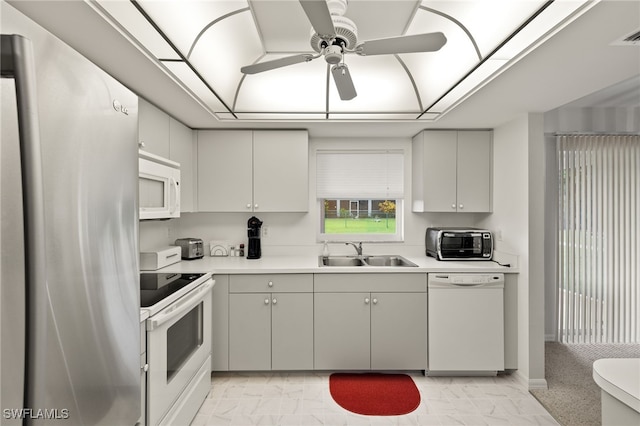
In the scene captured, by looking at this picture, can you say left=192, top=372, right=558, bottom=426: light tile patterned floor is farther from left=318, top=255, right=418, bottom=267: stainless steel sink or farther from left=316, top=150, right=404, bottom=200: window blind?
left=316, top=150, right=404, bottom=200: window blind

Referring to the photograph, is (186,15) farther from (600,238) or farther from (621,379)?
(600,238)

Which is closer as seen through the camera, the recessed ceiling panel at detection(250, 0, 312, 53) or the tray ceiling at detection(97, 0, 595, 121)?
the tray ceiling at detection(97, 0, 595, 121)


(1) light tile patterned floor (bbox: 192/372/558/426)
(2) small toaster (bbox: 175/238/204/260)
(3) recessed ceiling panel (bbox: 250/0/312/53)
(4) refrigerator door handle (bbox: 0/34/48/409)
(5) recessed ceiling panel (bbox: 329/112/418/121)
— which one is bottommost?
(1) light tile patterned floor (bbox: 192/372/558/426)

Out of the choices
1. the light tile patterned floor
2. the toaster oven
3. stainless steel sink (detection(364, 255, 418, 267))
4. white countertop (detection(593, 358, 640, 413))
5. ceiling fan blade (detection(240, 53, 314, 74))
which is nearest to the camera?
white countertop (detection(593, 358, 640, 413))

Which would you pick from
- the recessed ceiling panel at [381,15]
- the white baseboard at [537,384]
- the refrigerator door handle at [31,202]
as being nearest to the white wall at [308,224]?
the white baseboard at [537,384]

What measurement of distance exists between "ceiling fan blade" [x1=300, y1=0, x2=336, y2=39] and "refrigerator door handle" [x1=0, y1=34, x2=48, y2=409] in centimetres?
76

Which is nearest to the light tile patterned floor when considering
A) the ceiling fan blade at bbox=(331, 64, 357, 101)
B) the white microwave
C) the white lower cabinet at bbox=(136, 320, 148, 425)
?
the white lower cabinet at bbox=(136, 320, 148, 425)

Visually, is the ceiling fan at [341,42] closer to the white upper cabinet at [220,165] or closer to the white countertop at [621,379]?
the white countertop at [621,379]

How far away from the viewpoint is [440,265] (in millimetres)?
2797

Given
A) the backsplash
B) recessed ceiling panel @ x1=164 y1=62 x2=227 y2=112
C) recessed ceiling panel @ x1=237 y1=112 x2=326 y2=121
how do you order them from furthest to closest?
the backsplash → recessed ceiling panel @ x1=237 y1=112 x2=326 y2=121 → recessed ceiling panel @ x1=164 y1=62 x2=227 y2=112

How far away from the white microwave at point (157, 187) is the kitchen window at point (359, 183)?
1490 millimetres

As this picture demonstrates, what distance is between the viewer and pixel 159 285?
6.33 feet

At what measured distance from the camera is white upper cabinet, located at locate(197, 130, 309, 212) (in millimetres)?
3064

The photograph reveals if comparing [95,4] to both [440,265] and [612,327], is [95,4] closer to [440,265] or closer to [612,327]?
[440,265]
